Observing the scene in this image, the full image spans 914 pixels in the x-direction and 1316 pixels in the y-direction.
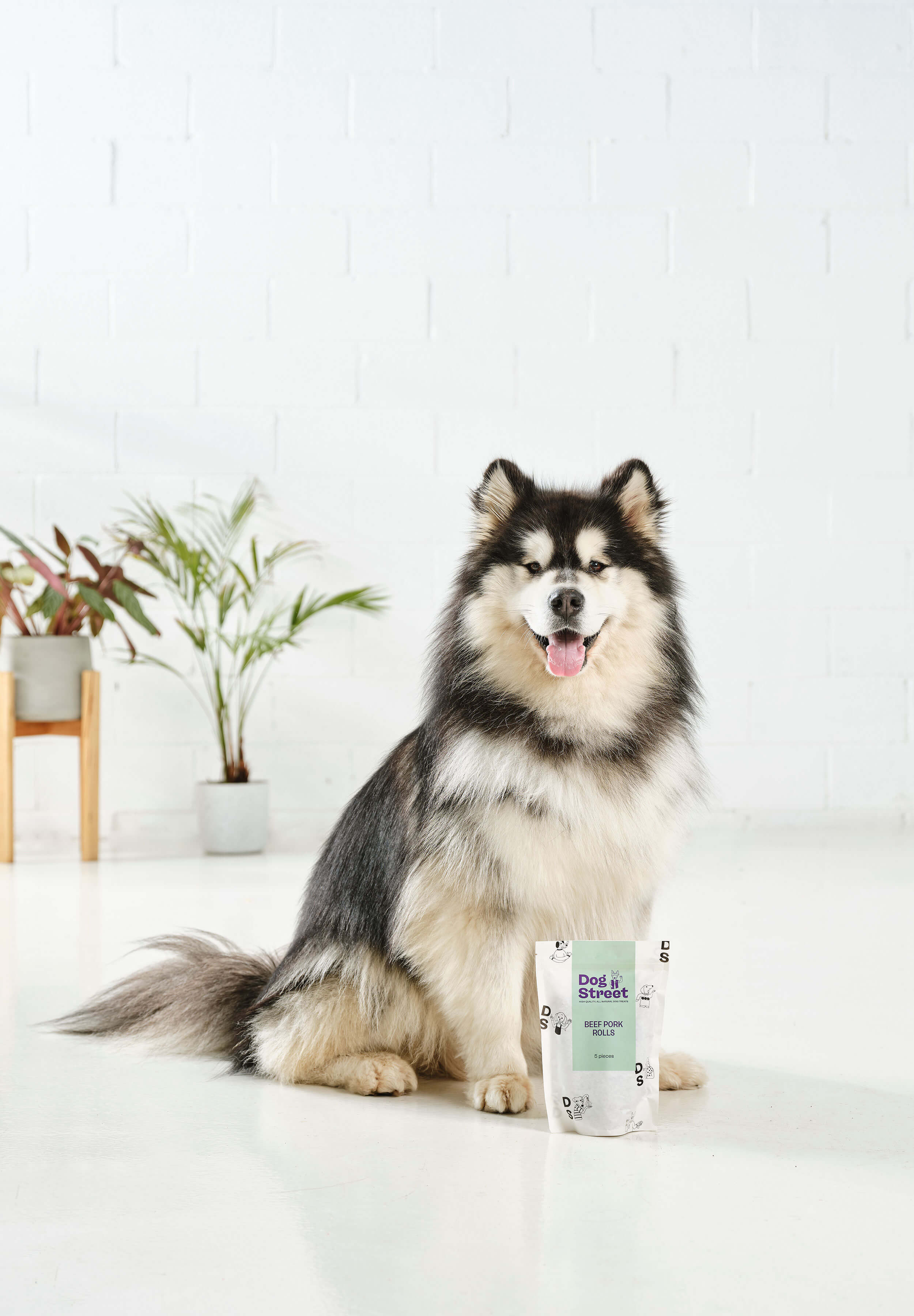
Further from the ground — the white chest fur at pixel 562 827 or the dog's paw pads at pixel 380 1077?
the white chest fur at pixel 562 827

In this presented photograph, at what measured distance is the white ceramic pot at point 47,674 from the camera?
4.30 metres

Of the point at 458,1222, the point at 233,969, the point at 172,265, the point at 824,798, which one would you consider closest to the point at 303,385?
the point at 172,265

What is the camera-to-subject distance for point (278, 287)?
4.91 metres

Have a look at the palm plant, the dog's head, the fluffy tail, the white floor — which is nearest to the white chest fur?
the dog's head

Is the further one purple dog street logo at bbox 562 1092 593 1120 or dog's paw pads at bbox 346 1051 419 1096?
dog's paw pads at bbox 346 1051 419 1096

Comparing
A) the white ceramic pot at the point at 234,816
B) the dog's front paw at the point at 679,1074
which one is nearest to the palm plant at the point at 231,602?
the white ceramic pot at the point at 234,816

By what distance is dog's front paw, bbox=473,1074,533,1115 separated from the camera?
70.3 inches

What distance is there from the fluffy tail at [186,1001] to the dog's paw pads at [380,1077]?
0.23 m

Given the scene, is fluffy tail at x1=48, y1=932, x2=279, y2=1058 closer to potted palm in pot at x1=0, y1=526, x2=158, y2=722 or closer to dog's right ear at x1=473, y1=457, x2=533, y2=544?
dog's right ear at x1=473, y1=457, x2=533, y2=544

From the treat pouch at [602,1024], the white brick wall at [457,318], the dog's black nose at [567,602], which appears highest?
the white brick wall at [457,318]

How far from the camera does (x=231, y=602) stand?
4.61m

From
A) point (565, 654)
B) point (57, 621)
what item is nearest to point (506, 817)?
point (565, 654)

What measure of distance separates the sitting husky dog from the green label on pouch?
15 centimetres

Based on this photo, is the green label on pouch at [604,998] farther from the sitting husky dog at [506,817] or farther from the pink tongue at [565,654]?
the pink tongue at [565,654]
